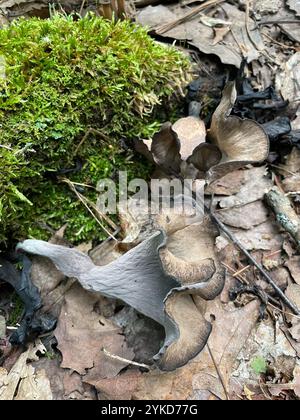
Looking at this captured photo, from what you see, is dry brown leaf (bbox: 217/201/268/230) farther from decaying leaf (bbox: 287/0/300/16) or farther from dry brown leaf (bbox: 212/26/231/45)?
decaying leaf (bbox: 287/0/300/16)

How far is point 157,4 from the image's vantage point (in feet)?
13.1

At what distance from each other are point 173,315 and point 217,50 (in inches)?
98.9

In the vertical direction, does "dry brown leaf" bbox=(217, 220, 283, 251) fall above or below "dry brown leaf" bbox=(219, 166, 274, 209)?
below

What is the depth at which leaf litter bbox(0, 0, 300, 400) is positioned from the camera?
2391 millimetres

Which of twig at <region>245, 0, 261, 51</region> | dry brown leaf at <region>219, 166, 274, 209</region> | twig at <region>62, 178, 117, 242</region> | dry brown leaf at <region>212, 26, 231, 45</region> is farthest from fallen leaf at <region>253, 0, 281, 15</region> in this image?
twig at <region>62, 178, 117, 242</region>

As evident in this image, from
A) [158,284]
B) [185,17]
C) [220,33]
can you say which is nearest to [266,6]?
[220,33]

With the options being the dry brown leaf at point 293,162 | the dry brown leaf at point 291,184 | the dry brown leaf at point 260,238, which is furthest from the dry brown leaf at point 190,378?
the dry brown leaf at point 293,162

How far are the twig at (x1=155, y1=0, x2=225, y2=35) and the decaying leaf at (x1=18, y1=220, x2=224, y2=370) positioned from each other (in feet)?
7.29

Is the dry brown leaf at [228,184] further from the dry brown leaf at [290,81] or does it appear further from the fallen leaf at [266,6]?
the fallen leaf at [266,6]

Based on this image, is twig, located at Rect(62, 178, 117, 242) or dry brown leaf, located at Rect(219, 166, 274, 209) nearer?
twig, located at Rect(62, 178, 117, 242)

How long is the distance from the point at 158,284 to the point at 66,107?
53.9 inches

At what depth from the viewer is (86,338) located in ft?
8.46

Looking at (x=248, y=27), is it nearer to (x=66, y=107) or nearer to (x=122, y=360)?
(x=66, y=107)

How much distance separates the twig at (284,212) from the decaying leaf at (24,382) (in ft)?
Result: 6.32
